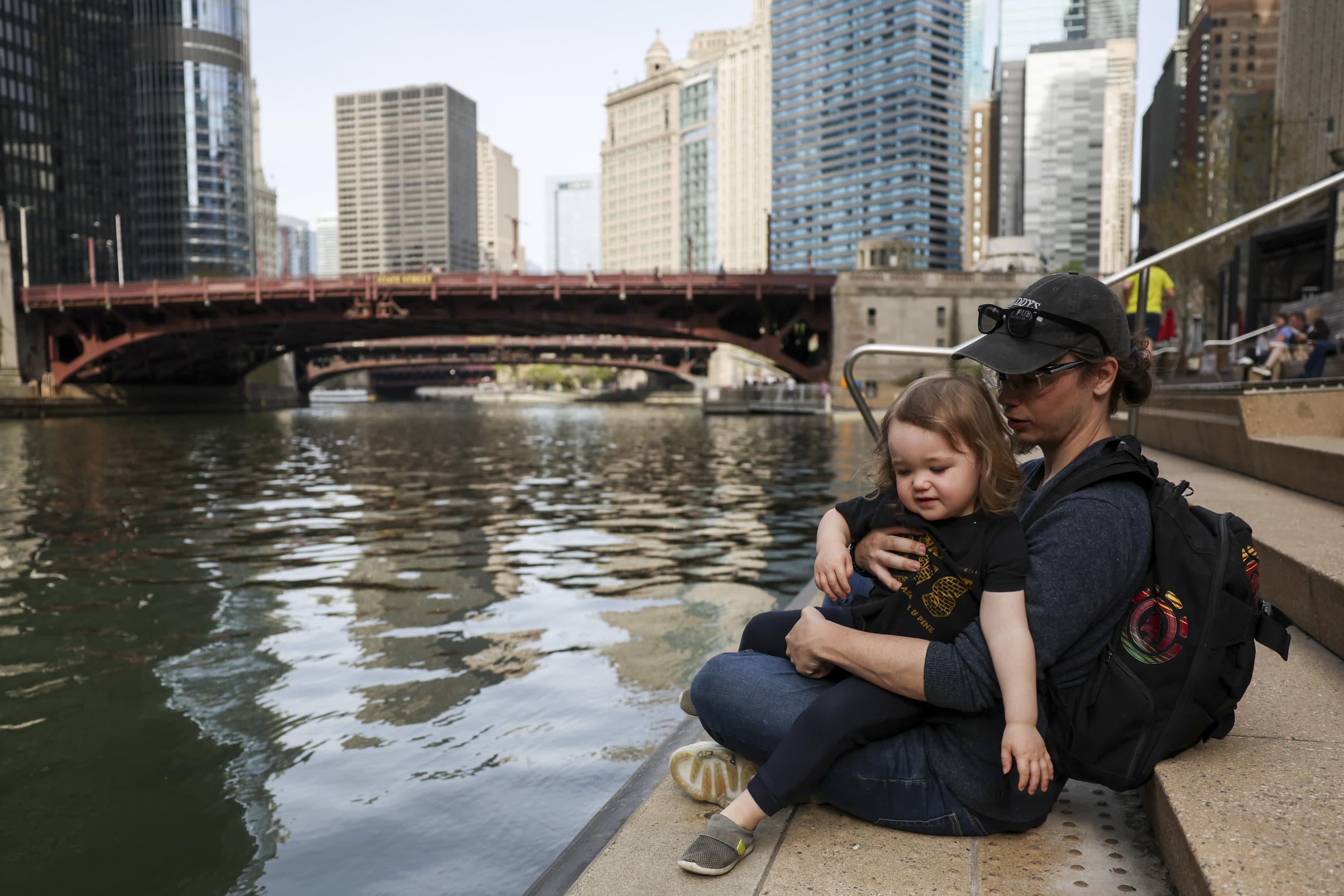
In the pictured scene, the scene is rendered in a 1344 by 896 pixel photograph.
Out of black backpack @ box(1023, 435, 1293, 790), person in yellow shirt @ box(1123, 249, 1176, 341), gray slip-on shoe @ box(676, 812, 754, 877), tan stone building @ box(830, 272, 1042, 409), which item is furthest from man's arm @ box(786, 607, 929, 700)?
tan stone building @ box(830, 272, 1042, 409)

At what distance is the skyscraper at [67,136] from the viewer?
9381 cm

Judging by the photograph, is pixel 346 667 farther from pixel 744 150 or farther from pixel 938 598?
pixel 744 150

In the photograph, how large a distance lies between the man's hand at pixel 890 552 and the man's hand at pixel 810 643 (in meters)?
0.19

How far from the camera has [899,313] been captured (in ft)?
185

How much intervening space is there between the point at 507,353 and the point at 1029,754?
87402 mm

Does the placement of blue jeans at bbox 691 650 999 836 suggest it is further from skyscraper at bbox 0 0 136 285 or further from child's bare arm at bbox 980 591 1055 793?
skyscraper at bbox 0 0 136 285

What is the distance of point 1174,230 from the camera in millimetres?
41844

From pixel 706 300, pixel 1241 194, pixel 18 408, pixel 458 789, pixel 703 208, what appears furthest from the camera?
pixel 703 208

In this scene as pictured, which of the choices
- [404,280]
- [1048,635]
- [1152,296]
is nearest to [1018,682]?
[1048,635]

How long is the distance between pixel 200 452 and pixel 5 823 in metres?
24.0

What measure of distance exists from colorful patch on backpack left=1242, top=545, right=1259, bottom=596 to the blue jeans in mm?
913

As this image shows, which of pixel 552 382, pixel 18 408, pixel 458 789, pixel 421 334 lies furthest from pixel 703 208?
pixel 458 789

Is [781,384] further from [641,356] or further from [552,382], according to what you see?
[552,382]

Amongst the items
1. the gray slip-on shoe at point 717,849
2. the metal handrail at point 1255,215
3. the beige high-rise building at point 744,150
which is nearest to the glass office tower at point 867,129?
the beige high-rise building at point 744,150
